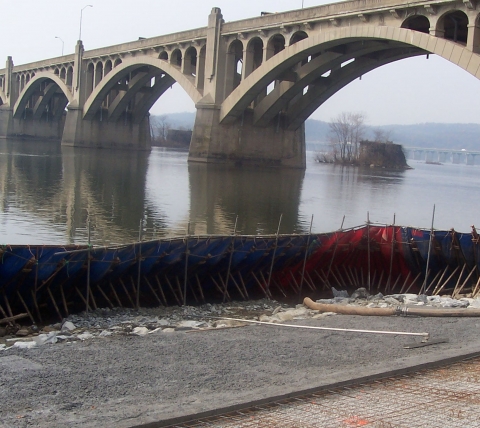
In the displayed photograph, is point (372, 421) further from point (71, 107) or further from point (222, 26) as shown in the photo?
point (71, 107)

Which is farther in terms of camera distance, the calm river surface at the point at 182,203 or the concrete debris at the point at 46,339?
the calm river surface at the point at 182,203

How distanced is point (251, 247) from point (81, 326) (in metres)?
4.86

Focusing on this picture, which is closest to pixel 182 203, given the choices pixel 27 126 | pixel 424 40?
pixel 424 40

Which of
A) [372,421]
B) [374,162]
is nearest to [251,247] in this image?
[372,421]

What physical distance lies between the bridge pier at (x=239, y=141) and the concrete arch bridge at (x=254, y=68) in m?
0.08

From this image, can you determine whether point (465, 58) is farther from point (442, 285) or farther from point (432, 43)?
point (442, 285)

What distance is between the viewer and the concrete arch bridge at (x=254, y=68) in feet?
108

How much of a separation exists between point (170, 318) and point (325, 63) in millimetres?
33117

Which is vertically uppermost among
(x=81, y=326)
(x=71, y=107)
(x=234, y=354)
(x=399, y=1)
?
(x=399, y=1)

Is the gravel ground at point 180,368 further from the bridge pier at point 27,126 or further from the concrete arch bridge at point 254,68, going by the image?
the bridge pier at point 27,126

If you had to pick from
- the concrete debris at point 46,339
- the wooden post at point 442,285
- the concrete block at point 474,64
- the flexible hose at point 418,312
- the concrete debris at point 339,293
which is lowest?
the concrete debris at point 339,293

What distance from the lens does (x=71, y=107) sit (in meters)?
72.9

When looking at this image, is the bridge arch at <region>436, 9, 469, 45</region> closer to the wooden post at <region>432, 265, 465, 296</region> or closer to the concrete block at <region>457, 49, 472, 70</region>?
the concrete block at <region>457, 49, 472, 70</region>

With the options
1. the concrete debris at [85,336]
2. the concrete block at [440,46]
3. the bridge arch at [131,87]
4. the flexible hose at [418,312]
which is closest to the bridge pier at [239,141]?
the bridge arch at [131,87]
